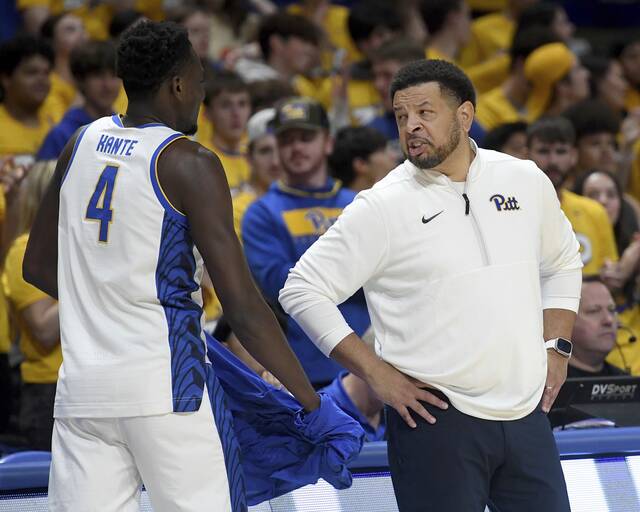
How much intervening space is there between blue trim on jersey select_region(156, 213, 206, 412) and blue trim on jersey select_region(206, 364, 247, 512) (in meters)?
0.08

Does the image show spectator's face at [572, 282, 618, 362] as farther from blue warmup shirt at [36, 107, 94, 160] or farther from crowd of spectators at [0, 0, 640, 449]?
blue warmup shirt at [36, 107, 94, 160]

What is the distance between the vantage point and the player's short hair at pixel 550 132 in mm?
6234

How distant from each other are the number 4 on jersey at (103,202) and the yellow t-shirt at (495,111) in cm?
506

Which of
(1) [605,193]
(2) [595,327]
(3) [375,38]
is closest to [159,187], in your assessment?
(2) [595,327]

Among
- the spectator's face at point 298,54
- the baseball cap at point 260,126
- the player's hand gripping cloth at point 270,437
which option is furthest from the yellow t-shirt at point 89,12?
the player's hand gripping cloth at point 270,437

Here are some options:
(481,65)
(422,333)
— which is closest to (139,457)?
(422,333)

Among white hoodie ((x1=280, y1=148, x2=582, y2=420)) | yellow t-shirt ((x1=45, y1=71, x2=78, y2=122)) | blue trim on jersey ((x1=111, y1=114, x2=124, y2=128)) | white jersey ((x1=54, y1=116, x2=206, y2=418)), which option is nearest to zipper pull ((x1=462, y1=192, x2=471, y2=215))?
white hoodie ((x1=280, y1=148, x2=582, y2=420))

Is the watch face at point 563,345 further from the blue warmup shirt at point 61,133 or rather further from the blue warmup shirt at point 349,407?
the blue warmup shirt at point 61,133

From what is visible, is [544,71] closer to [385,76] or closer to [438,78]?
[385,76]

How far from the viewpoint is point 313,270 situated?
10.1 ft

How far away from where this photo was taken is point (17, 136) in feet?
23.7

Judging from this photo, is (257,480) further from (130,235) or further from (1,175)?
(1,175)

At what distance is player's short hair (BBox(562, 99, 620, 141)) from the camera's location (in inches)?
292

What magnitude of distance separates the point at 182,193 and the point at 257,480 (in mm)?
873
